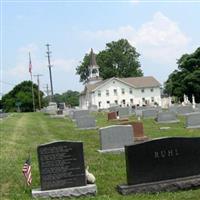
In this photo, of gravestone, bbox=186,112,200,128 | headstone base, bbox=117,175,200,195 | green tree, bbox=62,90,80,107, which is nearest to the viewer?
headstone base, bbox=117,175,200,195

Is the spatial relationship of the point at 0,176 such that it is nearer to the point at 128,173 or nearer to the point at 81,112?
the point at 128,173

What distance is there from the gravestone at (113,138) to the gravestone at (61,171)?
552cm

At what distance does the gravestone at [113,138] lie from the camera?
14977mm

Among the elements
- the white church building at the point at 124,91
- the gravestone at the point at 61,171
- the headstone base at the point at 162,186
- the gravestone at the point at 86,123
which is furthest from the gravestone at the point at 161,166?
the white church building at the point at 124,91

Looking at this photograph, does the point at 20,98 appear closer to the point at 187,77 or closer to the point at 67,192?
the point at 187,77

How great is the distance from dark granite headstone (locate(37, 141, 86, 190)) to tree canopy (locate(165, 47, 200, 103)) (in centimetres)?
6619

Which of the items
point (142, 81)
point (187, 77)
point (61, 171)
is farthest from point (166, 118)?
point (142, 81)

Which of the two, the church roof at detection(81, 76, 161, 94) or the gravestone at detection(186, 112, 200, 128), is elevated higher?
the church roof at detection(81, 76, 161, 94)

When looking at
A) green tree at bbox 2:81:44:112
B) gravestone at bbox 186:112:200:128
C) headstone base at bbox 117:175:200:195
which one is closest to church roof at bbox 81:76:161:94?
green tree at bbox 2:81:44:112

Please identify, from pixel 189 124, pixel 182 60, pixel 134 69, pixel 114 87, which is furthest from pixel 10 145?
pixel 134 69

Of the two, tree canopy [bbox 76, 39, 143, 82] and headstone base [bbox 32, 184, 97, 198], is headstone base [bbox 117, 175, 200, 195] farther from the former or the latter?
tree canopy [bbox 76, 39, 143, 82]

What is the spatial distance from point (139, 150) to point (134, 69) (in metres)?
106

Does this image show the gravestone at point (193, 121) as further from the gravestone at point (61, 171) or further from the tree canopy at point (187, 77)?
the tree canopy at point (187, 77)

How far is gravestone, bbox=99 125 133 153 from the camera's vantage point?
14977 millimetres
